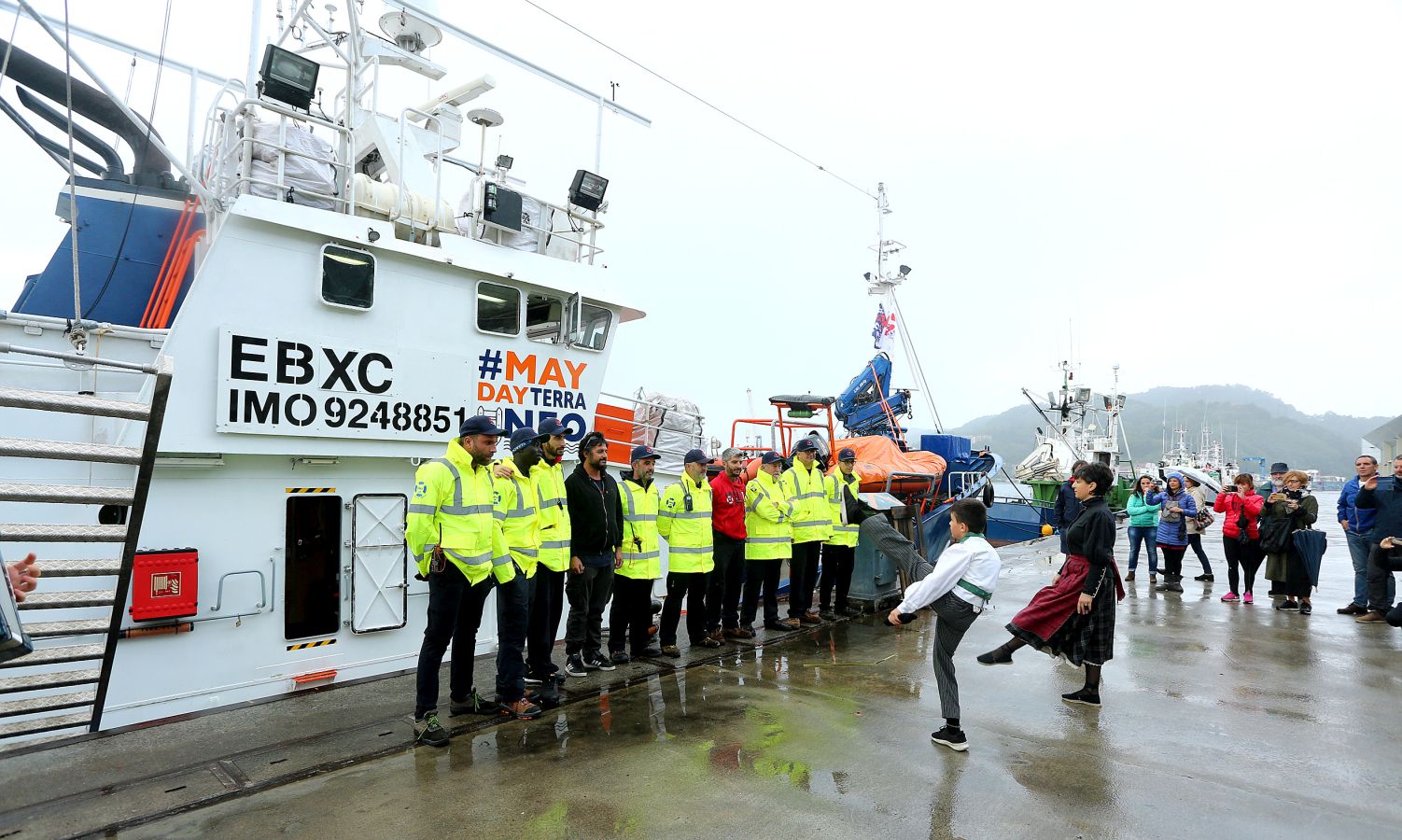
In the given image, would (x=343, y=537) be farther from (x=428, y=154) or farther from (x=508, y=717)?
(x=428, y=154)

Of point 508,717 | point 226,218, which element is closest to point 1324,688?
point 508,717

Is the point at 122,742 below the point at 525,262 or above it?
below

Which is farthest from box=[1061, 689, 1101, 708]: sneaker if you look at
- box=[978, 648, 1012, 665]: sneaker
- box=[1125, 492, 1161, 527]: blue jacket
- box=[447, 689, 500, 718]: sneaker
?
box=[1125, 492, 1161, 527]: blue jacket

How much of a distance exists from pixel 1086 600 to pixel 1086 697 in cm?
73

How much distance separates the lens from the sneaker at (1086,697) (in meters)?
5.01

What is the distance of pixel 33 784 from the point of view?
12.6 feet

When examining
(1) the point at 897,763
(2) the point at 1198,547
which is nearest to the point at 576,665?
(1) the point at 897,763

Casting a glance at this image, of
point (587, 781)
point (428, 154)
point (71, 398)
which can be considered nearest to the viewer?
point (71, 398)

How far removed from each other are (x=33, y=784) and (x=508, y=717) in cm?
238

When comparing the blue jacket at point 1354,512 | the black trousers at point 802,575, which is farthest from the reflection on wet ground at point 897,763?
the blue jacket at point 1354,512

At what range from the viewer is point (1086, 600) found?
15.9 ft

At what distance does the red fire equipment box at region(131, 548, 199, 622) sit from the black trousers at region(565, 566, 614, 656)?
8.20 feet

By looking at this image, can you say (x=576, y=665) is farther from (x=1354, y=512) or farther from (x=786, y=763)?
(x=1354, y=512)

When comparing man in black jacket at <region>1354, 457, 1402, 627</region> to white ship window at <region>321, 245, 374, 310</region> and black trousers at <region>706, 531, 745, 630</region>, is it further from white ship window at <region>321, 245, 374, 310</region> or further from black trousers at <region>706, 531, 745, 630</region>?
white ship window at <region>321, 245, 374, 310</region>
